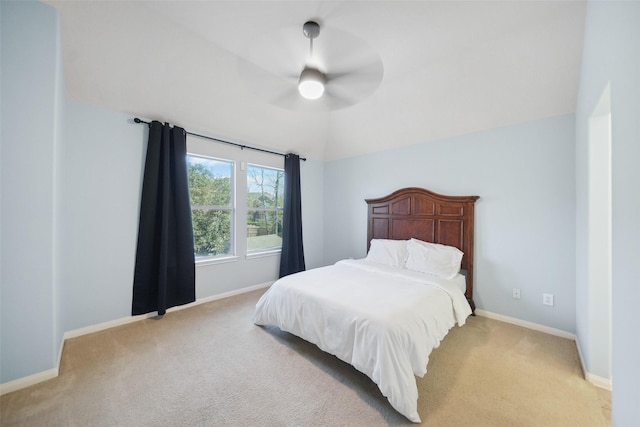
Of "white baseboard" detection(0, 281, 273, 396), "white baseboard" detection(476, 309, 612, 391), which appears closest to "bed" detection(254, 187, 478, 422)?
"white baseboard" detection(476, 309, 612, 391)

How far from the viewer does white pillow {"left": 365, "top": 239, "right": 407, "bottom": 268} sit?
3211mm

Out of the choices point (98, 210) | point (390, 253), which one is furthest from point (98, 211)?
point (390, 253)

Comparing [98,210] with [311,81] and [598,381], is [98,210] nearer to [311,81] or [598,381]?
[311,81]

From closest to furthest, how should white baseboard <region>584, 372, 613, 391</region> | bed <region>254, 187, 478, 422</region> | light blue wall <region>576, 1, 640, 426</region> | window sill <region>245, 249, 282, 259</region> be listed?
1. light blue wall <region>576, 1, 640, 426</region>
2. bed <region>254, 187, 478, 422</region>
3. white baseboard <region>584, 372, 613, 391</region>
4. window sill <region>245, 249, 282, 259</region>

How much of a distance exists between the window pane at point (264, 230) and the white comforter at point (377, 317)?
61.4 inches

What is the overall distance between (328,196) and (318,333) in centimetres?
314

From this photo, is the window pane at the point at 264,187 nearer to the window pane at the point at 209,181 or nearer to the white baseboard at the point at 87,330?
the window pane at the point at 209,181

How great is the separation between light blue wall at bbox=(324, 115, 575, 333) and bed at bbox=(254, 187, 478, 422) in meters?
0.20

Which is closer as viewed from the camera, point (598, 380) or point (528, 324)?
point (598, 380)

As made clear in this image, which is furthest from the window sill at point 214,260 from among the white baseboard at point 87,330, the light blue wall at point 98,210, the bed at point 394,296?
the bed at point 394,296

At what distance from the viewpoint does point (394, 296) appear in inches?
81.2

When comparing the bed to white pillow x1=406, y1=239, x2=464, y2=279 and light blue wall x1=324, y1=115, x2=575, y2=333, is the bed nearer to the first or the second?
white pillow x1=406, y1=239, x2=464, y2=279

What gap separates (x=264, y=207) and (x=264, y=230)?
40 cm

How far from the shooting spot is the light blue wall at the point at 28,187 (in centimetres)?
164
